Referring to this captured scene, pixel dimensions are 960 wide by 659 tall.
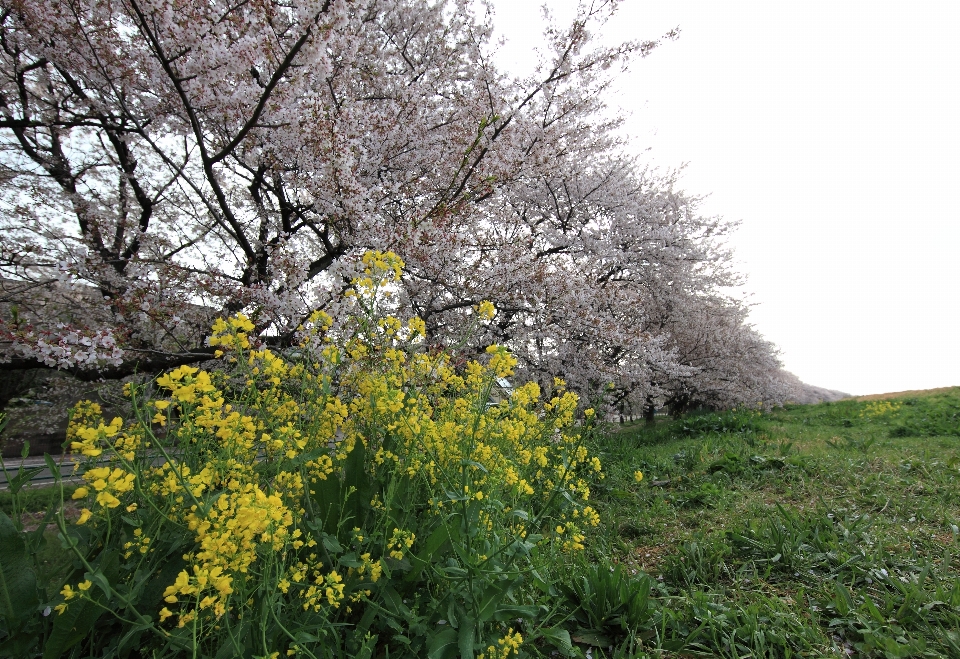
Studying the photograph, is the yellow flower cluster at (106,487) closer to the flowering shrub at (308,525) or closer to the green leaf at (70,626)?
the flowering shrub at (308,525)

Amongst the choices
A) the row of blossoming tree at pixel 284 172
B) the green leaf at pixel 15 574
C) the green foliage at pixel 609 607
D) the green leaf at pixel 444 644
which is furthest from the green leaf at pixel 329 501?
the row of blossoming tree at pixel 284 172

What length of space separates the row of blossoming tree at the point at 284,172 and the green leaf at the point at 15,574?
2969mm

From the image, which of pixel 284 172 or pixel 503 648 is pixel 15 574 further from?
pixel 284 172

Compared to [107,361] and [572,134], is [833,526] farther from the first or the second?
[572,134]

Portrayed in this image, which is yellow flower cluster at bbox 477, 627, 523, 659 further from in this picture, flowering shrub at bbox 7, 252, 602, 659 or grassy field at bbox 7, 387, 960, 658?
grassy field at bbox 7, 387, 960, 658

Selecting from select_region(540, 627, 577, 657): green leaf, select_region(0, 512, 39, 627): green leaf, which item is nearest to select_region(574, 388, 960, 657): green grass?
select_region(540, 627, 577, 657): green leaf

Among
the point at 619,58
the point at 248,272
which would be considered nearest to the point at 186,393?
the point at 248,272

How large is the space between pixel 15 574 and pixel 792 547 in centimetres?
384

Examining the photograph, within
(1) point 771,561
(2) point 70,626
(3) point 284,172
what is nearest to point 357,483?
(2) point 70,626

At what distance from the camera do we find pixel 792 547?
2.98 meters

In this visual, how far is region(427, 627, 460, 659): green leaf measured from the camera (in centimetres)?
160

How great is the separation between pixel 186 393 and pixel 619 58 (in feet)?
23.7

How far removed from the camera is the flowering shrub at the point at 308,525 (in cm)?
139

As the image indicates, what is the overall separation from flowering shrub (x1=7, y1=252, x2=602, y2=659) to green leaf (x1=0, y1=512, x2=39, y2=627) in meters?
0.09
